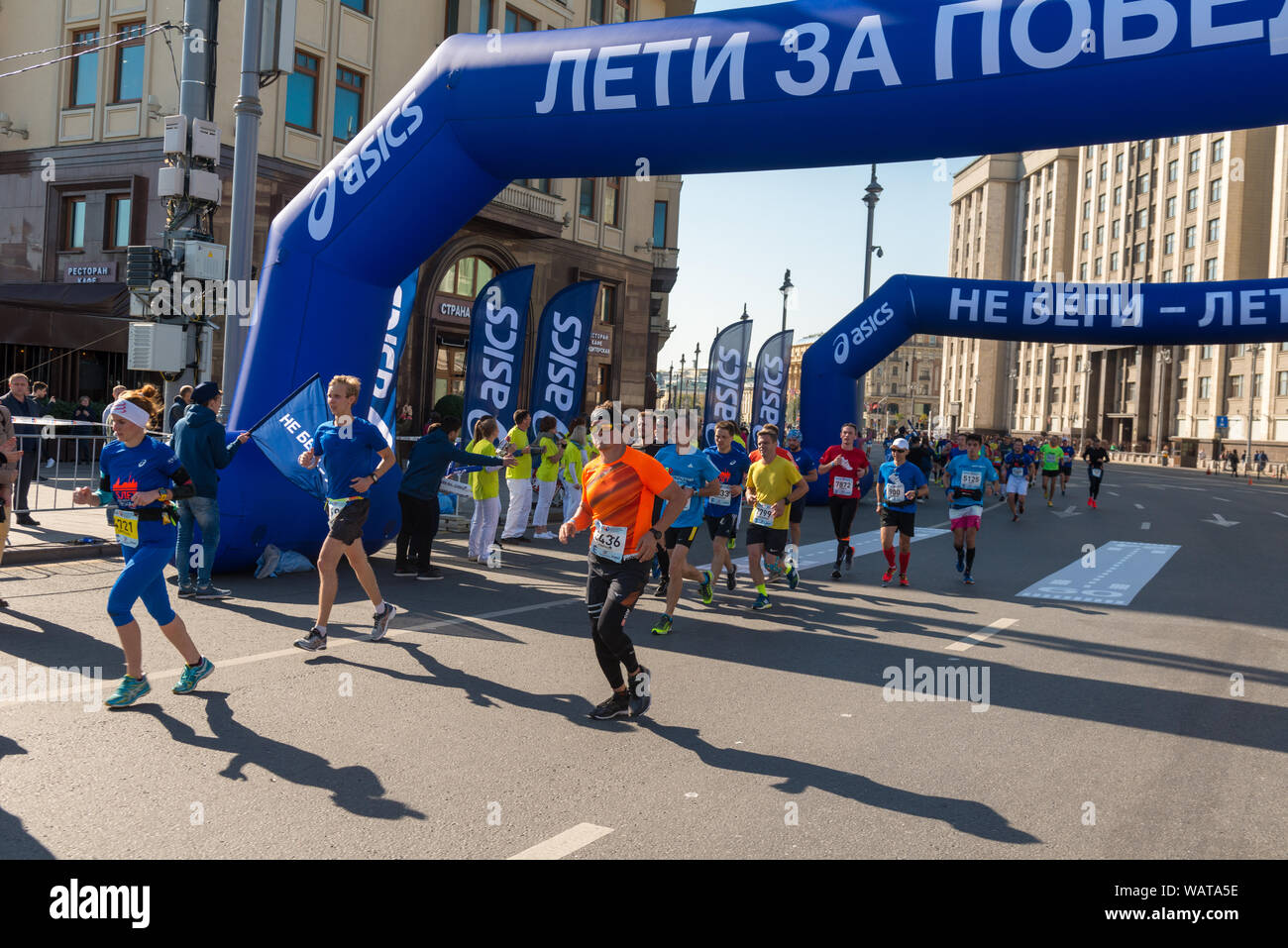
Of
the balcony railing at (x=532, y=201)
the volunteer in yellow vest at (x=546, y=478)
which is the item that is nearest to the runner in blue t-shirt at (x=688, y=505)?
→ the volunteer in yellow vest at (x=546, y=478)

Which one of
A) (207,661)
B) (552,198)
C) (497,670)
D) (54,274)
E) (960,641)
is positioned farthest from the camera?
(552,198)

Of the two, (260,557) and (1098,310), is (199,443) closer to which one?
(260,557)

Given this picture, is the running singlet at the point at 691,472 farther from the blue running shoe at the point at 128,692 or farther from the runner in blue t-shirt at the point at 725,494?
the blue running shoe at the point at 128,692

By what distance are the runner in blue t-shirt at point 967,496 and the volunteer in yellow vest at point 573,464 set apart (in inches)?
203

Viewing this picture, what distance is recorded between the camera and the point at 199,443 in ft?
28.5

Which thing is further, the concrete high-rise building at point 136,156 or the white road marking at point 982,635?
the concrete high-rise building at point 136,156

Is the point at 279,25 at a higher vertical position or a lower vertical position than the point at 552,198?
lower

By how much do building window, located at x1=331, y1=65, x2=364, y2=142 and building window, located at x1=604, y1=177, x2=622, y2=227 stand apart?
9.17 m

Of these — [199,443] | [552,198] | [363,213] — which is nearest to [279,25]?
[363,213]

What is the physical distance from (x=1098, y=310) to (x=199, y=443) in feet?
50.5

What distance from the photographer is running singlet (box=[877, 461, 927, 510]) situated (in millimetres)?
11562

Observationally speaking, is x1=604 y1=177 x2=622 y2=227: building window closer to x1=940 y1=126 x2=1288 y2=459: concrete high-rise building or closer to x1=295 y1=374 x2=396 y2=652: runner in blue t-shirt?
x1=295 y1=374 x2=396 y2=652: runner in blue t-shirt

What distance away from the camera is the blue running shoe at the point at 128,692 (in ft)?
18.0

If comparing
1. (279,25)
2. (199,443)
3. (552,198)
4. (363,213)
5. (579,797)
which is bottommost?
(579,797)
